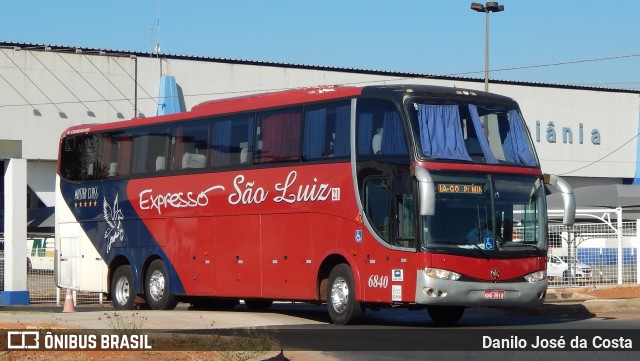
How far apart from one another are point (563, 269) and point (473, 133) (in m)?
12.2

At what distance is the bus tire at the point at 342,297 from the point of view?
1983 centimetres

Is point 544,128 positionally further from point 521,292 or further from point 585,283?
point 521,292

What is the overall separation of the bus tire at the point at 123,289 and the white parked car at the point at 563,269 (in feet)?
35.9

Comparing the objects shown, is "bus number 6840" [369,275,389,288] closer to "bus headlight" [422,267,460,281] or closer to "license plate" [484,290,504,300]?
"bus headlight" [422,267,460,281]

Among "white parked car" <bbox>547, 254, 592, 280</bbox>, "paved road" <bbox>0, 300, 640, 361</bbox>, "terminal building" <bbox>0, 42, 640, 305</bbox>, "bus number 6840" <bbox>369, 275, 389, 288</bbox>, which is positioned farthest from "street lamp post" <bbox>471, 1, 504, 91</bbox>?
"bus number 6840" <bbox>369, 275, 389, 288</bbox>

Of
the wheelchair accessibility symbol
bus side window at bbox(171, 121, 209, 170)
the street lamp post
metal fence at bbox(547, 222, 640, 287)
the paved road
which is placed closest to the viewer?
the paved road

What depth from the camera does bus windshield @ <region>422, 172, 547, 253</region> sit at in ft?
61.7

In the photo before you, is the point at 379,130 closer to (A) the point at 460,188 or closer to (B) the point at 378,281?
(A) the point at 460,188

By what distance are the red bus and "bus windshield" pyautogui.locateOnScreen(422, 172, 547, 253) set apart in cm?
2

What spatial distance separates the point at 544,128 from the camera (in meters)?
70.6

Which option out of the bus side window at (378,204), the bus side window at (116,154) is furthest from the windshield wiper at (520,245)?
the bus side window at (116,154)

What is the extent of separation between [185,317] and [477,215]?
5792 mm

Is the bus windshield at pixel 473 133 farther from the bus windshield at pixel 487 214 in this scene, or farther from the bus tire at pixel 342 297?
the bus tire at pixel 342 297

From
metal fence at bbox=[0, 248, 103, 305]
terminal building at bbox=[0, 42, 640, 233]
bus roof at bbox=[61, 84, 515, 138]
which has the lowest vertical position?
metal fence at bbox=[0, 248, 103, 305]
